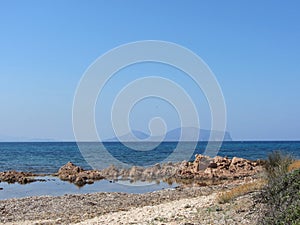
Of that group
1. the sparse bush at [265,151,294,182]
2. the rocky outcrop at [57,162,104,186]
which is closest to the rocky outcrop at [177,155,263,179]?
the rocky outcrop at [57,162,104,186]

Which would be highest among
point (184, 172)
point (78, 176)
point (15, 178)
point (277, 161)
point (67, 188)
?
point (277, 161)

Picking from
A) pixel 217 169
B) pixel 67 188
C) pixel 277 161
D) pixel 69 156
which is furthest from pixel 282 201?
pixel 69 156

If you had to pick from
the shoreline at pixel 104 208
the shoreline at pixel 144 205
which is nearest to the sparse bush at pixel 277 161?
the shoreline at pixel 144 205

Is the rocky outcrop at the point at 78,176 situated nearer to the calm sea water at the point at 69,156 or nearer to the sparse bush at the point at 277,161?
the calm sea water at the point at 69,156

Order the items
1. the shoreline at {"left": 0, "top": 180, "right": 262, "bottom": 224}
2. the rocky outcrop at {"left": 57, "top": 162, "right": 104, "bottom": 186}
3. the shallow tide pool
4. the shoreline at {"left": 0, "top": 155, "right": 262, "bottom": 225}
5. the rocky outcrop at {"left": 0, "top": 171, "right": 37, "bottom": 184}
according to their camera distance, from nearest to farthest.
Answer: the shoreline at {"left": 0, "top": 155, "right": 262, "bottom": 225}, the shoreline at {"left": 0, "top": 180, "right": 262, "bottom": 224}, the shallow tide pool, the rocky outcrop at {"left": 57, "top": 162, "right": 104, "bottom": 186}, the rocky outcrop at {"left": 0, "top": 171, "right": 37, "bottom": 184}

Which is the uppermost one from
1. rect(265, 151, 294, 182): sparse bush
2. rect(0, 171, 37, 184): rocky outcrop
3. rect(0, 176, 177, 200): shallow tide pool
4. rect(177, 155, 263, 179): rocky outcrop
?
rect(265, 151, 294, 182): sparse bush

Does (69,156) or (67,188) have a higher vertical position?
(69,156)

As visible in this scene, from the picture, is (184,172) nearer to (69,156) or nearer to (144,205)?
(144,205)

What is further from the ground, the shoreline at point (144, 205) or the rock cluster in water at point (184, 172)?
the rock cluster in water at point (184, 172)

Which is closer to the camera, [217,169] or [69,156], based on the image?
[217,169]

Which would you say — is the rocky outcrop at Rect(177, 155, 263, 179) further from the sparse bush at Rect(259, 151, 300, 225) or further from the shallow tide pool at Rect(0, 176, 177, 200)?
the sparse bush at Rect(259, 151, 300, 225)

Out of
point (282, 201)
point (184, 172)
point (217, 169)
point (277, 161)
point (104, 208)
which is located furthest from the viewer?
point (184, 172)

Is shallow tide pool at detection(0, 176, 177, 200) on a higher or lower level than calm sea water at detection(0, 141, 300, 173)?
lower

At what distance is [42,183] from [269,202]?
2332 cm
